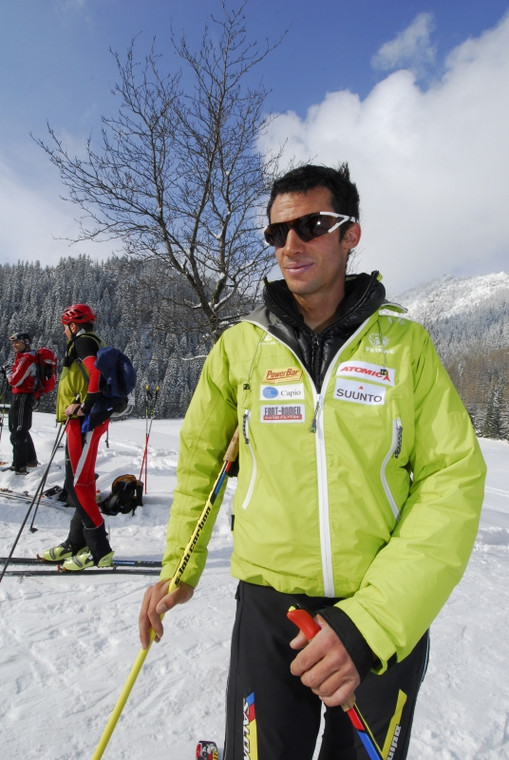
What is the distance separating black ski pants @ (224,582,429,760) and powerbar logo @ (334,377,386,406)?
0.74 meters

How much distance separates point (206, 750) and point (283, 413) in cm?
211

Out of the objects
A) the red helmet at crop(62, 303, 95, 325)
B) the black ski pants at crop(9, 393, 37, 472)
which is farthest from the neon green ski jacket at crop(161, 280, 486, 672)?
the black ski pants at crop(9, 393, 37, 472)

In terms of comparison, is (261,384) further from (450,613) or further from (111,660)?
(450,613)

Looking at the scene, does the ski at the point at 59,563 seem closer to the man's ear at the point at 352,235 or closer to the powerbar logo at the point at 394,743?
the powerbar logo at the point at 394,743

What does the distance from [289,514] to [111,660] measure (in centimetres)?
249

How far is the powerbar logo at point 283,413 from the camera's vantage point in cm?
155

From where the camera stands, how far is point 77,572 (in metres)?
4.32

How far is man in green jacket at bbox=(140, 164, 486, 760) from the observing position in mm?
1221

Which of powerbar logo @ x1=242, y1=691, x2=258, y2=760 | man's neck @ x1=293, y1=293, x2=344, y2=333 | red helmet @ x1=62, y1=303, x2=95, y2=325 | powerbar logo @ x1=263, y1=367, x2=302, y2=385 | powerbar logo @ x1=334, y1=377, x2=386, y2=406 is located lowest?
powerbar logo @ x1=242, y1=691, x2=258, y2=760

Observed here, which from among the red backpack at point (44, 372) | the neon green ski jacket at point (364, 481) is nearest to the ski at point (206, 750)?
the neon green ski jacket at point (364, 481)

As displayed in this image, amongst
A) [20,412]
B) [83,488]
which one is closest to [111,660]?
[83,488]

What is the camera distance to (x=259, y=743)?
4.59 ft

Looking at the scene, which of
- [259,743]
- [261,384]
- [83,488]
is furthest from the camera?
A: [83,488]

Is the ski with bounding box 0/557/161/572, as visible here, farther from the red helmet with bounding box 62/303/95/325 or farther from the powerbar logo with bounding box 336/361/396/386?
the powerbar logo with bounding box 336/361/396/386
